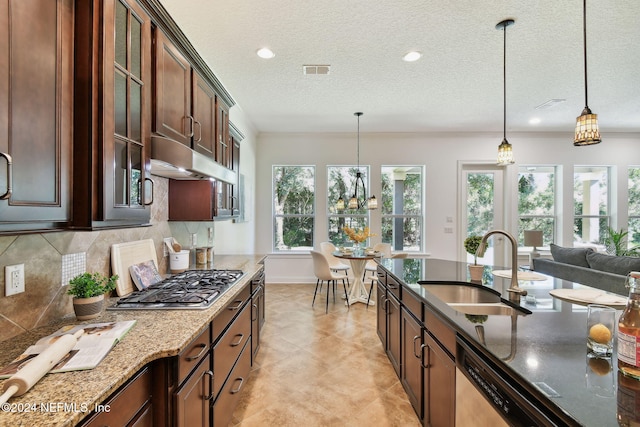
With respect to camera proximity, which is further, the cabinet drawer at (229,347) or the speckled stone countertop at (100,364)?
the cabinet drawer at (229,347)

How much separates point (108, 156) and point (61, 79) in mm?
295

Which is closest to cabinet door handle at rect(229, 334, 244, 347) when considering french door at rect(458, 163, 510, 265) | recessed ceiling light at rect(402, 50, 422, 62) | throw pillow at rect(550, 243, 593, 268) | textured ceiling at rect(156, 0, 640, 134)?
textured ceiling at rect(156, 0, 640, 134)

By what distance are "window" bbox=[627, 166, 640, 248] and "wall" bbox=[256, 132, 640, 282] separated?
0.41m

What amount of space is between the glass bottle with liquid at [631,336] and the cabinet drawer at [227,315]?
5.01 ft

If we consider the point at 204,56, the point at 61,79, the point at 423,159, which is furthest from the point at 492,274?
the point at 423,159

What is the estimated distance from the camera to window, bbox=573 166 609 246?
5.61 meters

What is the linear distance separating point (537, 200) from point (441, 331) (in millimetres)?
5637

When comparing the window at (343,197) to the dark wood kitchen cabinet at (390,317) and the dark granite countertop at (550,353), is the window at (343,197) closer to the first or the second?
the dark wood kitchen cabinet at (390,317)

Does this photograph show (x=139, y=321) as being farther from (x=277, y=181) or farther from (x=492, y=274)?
(x=277, y=181)

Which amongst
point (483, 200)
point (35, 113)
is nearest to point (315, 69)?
point (35, 113)

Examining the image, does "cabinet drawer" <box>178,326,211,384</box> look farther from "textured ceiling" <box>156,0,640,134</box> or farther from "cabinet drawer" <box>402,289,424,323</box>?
"textured ceiling" <box>156,0,640,134</box>

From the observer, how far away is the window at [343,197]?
18.6 feet

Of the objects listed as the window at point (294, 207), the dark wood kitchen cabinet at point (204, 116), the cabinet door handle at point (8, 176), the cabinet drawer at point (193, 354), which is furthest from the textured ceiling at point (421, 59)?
the cabinet drawer at point (193, 354)

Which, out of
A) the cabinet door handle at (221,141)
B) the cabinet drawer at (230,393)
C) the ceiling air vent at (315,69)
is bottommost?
the cabinet drawer at (230,393)
